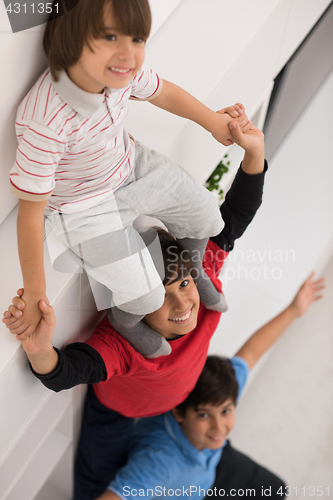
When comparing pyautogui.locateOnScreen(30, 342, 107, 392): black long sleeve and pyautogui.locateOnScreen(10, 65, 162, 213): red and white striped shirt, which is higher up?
pyautogui.locateOnScreen(10, 65, 162, 213): red and white striped shirt

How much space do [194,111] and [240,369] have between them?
820mm

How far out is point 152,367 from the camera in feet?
2.67

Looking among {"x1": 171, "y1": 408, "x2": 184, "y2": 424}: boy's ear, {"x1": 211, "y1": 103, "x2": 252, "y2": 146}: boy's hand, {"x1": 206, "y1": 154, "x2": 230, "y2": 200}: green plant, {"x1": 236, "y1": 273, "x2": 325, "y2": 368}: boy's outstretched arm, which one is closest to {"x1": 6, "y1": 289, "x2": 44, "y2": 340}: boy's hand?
{"x1": 211, "y1": 103, "x2": 252, "y2": 146}: boy's hand

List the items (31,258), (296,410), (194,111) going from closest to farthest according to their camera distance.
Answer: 1. (31,258)
2. (194,111)
3. (296,410)

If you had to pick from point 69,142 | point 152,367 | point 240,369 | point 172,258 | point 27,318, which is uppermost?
point 69,142

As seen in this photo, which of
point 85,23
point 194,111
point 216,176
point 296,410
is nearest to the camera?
point 85,23

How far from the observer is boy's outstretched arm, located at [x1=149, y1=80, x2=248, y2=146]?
60 centimetres

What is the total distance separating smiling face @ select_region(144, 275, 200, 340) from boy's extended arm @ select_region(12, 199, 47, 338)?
0.21m

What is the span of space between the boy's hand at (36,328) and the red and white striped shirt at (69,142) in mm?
122

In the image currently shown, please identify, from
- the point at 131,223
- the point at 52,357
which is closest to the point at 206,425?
the point at 52,357

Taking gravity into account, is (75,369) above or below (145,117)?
below

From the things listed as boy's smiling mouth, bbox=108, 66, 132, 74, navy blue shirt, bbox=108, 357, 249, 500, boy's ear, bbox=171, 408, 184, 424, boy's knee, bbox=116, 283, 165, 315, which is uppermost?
boy's smiling mouth, bbox=108, 66, 132, 74

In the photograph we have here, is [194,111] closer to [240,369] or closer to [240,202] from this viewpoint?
[240,202]

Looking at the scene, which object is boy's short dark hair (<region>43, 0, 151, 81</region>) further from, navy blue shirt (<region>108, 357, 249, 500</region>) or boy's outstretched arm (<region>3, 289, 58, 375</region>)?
navy blue shirt (<region>108, 357, 249, 500</region>)
